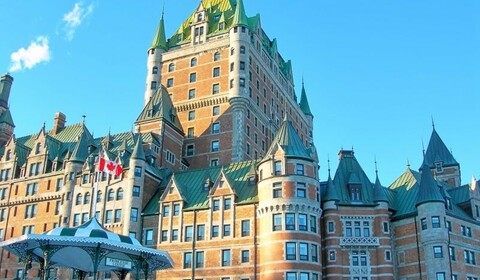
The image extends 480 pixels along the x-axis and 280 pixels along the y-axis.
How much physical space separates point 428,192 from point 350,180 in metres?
8.68

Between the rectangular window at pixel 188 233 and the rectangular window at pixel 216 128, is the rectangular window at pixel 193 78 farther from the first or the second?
the rectangular window at pixel 188 233

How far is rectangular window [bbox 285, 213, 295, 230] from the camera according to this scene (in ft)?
210

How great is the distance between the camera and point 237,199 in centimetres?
6925

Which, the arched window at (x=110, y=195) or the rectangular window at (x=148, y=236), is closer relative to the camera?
the rectangular window at (x=148, y=236)

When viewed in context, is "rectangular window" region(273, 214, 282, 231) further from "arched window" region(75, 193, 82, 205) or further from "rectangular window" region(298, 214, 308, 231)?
"arched window" region(75, 193, 82, 205)

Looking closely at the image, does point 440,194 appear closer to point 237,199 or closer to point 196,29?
point 237,199

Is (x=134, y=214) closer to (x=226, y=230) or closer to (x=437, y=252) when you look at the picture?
(x=226, y=230)

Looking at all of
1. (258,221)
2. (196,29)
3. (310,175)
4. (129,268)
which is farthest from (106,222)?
(196,29)

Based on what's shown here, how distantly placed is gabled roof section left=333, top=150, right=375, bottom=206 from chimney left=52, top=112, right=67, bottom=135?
46198mm

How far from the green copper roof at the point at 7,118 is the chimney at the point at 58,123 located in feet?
28.1

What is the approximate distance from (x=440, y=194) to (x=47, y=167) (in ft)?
172

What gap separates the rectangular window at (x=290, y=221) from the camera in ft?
210

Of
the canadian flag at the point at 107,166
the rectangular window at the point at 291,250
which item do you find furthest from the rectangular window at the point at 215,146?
the rectangular window at the point at 291,250

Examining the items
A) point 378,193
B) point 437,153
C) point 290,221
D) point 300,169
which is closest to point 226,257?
point 290,221
